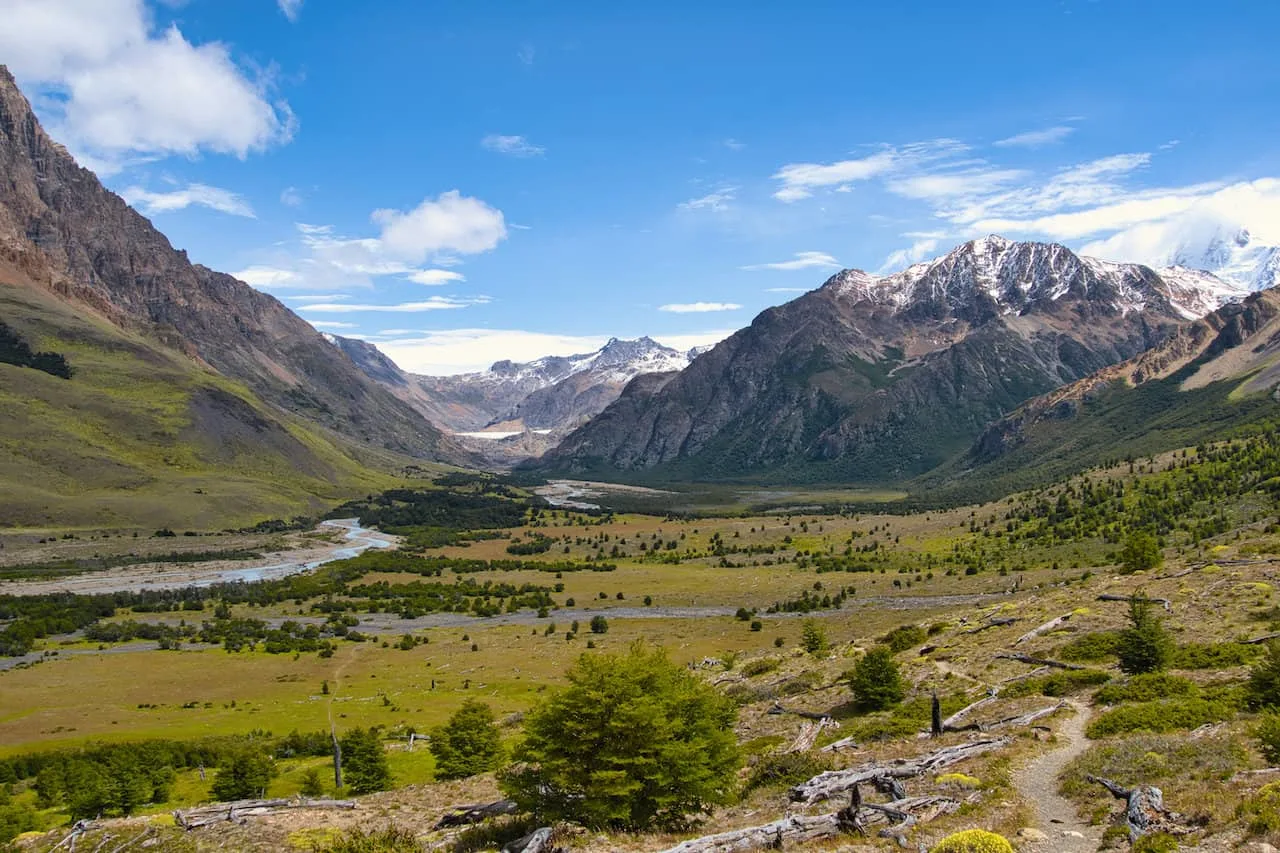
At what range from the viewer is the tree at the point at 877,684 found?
140 ft

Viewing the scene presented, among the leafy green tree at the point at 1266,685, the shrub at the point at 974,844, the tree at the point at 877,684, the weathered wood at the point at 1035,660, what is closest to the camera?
the shrub at the point at 974,844

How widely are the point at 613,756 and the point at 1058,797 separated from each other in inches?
536

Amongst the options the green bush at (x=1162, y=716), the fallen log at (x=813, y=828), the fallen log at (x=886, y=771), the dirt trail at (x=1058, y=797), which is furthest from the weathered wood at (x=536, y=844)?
the green bush at (x=1162, y=716)

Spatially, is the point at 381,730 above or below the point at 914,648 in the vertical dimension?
below

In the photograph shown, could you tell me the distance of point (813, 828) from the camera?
77.1 feet

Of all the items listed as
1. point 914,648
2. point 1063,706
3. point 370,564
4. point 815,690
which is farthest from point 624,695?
point 370,564

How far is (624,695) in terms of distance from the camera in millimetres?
25516

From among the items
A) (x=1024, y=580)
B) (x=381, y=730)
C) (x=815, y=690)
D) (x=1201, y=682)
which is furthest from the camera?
(x=1024, y=580)

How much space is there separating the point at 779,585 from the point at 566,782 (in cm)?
13080

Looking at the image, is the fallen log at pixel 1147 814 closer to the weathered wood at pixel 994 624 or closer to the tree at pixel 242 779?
the weathered wood at pixel 994 624

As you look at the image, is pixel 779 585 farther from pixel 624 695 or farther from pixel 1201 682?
pixel 624 695

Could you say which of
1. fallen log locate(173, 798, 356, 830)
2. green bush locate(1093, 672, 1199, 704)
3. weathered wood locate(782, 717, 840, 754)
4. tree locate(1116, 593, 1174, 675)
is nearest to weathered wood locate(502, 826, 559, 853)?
fallen log locate(173, 798, 356, 830)

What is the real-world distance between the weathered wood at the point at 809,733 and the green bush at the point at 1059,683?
8.55 metres

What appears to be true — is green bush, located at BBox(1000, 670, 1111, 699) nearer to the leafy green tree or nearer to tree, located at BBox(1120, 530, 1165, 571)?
the leafy green tree
